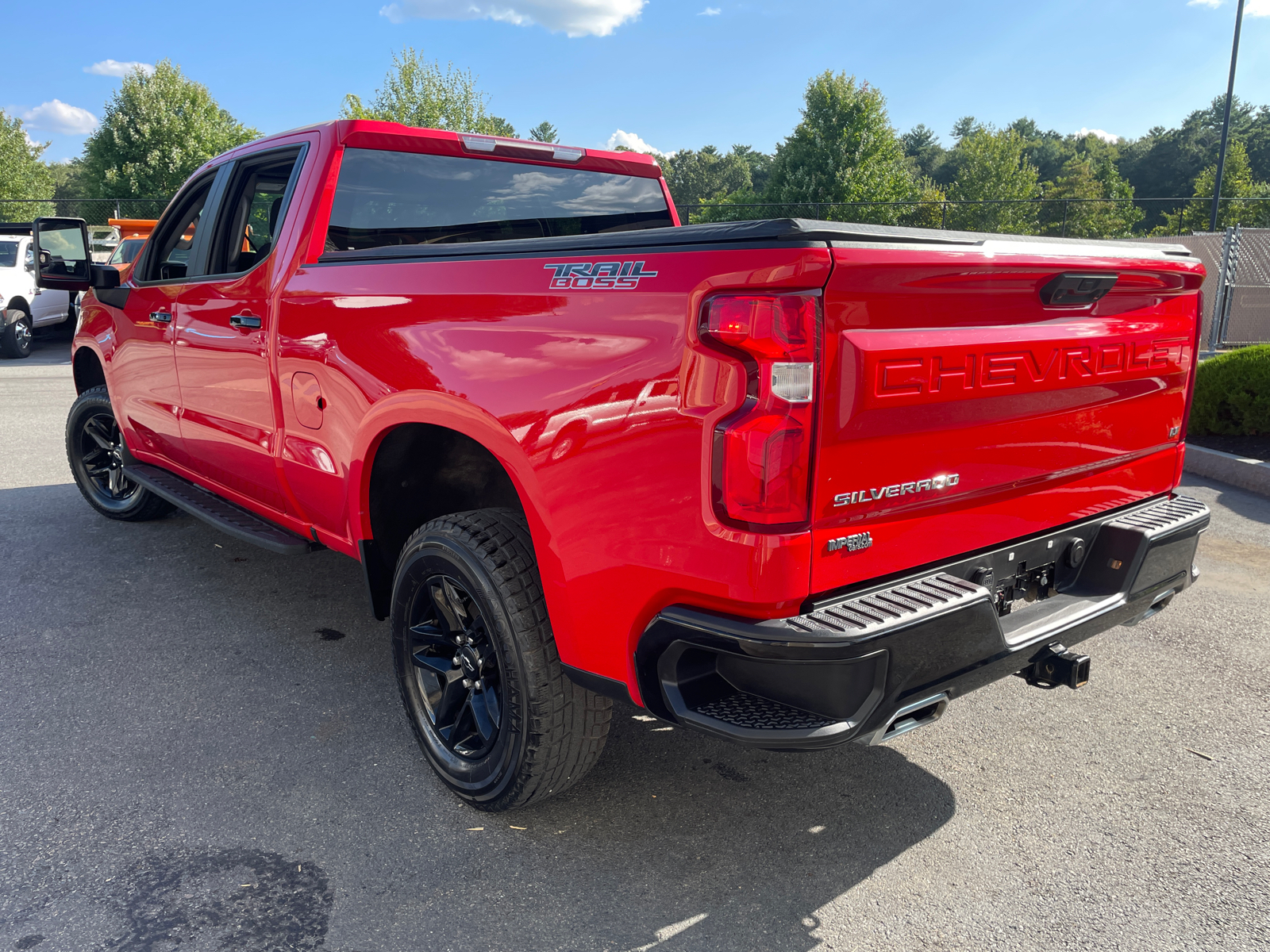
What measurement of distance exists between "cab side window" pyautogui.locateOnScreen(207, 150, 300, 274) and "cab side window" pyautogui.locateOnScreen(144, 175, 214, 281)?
297mm

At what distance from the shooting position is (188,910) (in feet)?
7.64

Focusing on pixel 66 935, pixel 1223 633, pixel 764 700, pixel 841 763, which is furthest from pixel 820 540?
pixel 1223 633

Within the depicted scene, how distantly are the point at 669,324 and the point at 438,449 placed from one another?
1515mm

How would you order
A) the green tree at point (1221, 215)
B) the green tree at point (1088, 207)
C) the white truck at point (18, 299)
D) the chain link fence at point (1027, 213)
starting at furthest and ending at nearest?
the green tree at point (1221, 215) < the green tree at point (1088, 207) < the chain link fence at point (1027, 213) < the white truck at point (18, 299)

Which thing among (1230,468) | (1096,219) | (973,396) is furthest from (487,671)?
(1096,219)

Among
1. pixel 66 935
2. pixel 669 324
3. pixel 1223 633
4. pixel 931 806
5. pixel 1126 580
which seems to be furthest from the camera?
pixel 1223 633

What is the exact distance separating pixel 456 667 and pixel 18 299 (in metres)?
15.8

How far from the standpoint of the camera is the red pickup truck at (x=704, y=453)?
191cm

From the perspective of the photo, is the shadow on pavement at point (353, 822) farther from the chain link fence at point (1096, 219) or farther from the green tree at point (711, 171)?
the green tree at point (711, 171)

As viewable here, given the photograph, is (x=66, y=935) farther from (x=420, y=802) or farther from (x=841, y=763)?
(x=841, y=763)

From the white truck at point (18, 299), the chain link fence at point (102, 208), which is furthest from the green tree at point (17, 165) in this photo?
the white truck at point (18, 299)

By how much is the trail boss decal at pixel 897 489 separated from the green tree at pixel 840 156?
3841 cm

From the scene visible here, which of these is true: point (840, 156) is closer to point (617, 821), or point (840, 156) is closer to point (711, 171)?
point (617, 821)

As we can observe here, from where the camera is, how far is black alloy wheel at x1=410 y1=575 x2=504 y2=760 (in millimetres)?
2764
